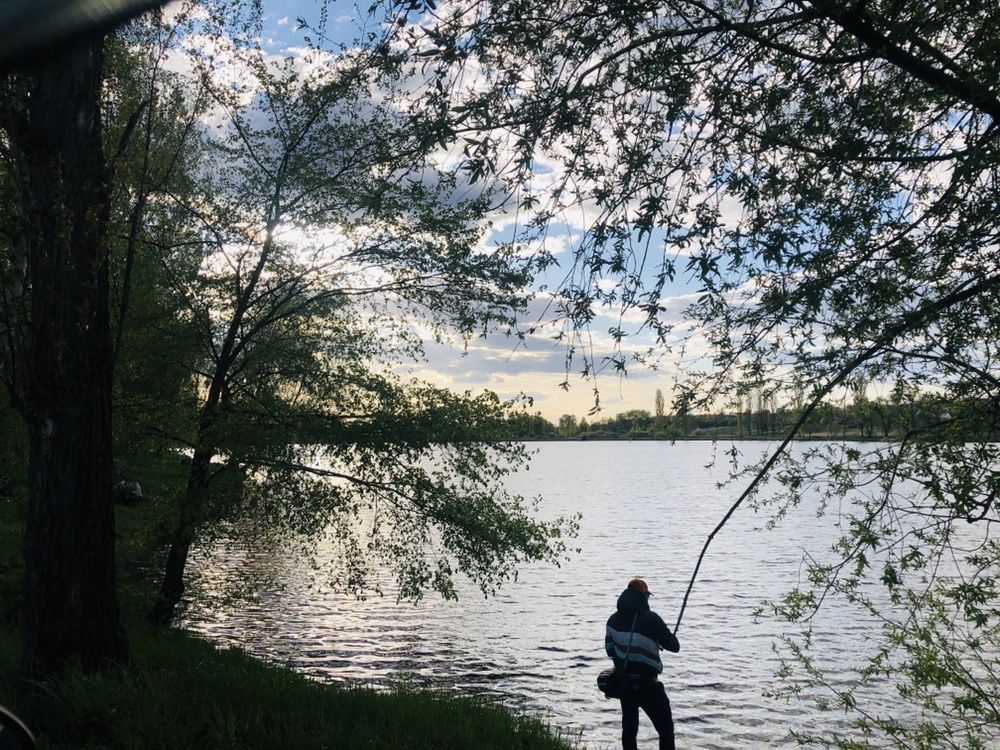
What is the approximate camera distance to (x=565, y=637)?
22.1 metres

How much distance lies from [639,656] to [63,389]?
786cm

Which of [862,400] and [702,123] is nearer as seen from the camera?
[702,123]

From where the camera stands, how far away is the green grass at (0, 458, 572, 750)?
21.7 feet

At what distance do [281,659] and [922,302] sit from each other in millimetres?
16269

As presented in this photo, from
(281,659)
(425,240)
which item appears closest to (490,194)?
(425,240)

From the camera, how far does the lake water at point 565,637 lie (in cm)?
1595

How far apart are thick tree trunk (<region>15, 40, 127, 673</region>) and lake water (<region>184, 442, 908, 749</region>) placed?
23.1 ft

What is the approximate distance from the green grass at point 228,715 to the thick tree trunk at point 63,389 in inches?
24.5

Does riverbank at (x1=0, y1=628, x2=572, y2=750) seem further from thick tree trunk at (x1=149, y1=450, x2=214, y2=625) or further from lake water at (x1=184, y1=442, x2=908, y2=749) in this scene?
thick tree trunk at (x1=149, y1=450, x2=214, y2=625)

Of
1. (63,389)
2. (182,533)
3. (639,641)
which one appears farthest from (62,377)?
(639,641)

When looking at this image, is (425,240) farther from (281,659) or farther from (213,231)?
(281,659)

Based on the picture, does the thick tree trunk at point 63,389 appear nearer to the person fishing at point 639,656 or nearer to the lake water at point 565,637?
the person fishing at point 639,656

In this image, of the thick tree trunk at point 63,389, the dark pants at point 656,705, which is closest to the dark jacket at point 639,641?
the dark pants at point 656,705

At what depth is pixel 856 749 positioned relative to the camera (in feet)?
29.8
